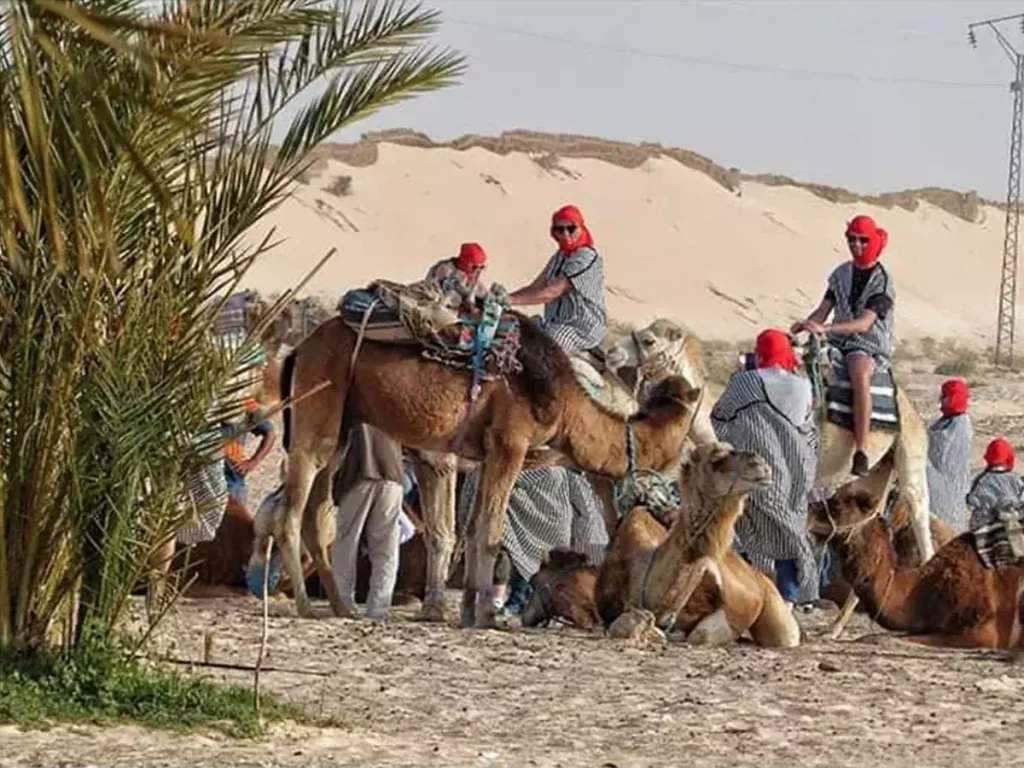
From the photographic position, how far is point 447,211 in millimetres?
67000

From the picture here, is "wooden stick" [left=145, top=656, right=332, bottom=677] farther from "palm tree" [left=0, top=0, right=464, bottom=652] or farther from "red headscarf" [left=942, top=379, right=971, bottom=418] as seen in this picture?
"red headscarf" [left=942, top=379, right=971, bottom=418]

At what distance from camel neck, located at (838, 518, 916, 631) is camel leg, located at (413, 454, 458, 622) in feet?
7.12

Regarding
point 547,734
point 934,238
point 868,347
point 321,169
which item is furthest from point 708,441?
point 934,238

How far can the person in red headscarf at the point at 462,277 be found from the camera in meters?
12.9

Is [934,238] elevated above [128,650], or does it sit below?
above

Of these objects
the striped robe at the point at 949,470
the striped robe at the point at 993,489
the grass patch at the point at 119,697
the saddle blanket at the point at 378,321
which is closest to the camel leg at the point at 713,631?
the saddle blanket at the point at 378,321

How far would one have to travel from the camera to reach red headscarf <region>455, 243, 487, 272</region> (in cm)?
1438

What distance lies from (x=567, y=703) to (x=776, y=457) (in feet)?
14.2

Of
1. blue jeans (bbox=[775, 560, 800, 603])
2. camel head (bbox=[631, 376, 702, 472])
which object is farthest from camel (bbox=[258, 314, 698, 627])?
blue jeans (bbox=[775, 560, 800, 603])

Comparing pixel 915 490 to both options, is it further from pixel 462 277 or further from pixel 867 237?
pixel 462 277

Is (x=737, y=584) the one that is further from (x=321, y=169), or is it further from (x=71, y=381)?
(x=321, y=169)

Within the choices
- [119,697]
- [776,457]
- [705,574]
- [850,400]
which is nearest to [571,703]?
[119,697]

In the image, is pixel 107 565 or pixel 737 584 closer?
pixel 107 565

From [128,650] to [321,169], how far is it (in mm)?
56374
